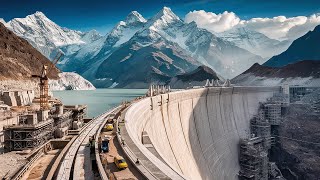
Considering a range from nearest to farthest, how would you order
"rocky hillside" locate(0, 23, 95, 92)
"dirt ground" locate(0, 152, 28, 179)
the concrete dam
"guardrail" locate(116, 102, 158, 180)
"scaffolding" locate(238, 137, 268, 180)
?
"guardrail" locate(116, 102, 158, 180) < "dirt ground" locate(0, 152, 28, 179) < the concrete dam < "scaffolding" locate(238, 137, 268, 180) < "rocky hillside" locate(0, 23, 95, 92)

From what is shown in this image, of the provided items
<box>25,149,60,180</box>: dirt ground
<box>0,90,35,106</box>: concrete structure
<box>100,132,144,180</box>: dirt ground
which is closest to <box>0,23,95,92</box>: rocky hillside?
<box>0,90,35,106</box>: concrete structure

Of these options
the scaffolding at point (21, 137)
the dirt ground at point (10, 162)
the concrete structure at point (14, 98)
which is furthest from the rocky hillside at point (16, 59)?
the dirt ground at point (10, 162)

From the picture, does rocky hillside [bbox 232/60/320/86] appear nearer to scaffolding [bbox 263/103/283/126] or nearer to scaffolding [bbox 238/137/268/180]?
scaffolding [bbox 263/103/283/126]

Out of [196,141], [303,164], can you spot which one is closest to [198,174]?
[196,141]

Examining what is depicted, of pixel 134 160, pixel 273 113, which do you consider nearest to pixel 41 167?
pixel 134 160

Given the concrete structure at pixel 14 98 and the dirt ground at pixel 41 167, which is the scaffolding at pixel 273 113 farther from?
the dirt ground at pixel 41 167

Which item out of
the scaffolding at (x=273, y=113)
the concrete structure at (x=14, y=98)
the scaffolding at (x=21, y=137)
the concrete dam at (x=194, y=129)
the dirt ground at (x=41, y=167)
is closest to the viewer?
the dirt ground at (x=41, y=167)

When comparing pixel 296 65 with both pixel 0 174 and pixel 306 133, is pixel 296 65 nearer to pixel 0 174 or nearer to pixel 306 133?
pixel 306 133
